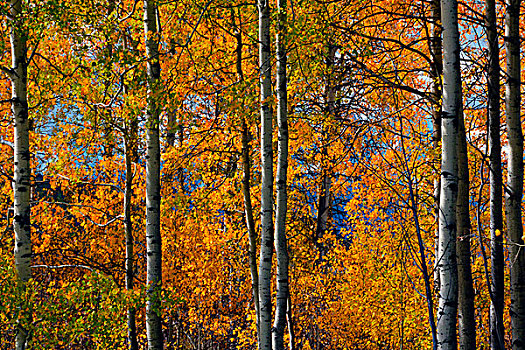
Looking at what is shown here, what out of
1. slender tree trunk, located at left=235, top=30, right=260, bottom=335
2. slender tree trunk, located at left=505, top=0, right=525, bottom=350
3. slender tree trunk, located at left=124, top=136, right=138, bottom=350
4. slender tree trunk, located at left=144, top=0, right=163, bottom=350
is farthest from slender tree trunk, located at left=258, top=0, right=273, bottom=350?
slender tree trunk, located at left=124, top=136, right=138, bottom=350

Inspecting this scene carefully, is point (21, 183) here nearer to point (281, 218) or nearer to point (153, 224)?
point (153, 224)

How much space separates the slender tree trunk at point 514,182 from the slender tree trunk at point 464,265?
0.41m

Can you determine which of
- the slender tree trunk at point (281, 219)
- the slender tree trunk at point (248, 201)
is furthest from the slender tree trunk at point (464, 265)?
the slender tree trunk at point (248, 201)

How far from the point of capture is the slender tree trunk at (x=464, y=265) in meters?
5.90

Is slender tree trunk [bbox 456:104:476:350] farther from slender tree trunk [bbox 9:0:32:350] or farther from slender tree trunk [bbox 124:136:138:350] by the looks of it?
slender tree trunk [bbox 124:136:138:350]

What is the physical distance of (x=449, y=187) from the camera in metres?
4.04

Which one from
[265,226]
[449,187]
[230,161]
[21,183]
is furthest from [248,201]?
[449,187]

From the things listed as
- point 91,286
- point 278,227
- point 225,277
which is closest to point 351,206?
point 225,277

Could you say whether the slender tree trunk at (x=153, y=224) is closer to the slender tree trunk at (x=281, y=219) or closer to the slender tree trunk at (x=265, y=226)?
the slender tree trunk at (x=265, y=226)

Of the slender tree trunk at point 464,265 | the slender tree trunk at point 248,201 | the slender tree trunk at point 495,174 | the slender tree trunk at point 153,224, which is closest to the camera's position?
the slender tree trunk at point 495,174

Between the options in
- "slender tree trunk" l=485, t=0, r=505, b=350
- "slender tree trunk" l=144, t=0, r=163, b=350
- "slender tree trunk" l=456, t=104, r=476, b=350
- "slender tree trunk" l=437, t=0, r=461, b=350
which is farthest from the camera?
"slender tree trunk" l=144, t=0, r=163, b=350

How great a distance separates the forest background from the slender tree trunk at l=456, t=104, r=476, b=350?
0.05 metres

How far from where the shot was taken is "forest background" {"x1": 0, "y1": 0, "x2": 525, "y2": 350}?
5812 millimetres

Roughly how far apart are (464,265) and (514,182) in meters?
1.04
